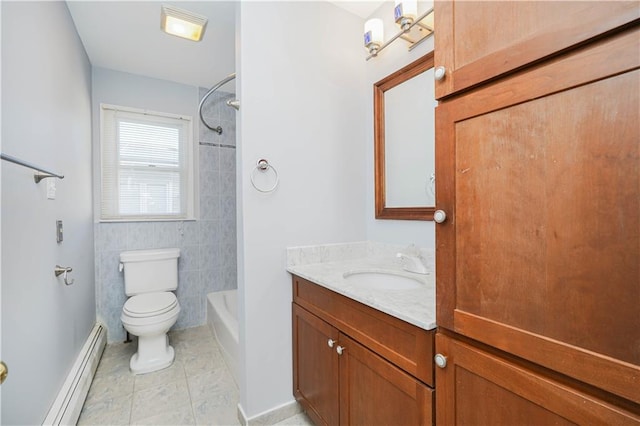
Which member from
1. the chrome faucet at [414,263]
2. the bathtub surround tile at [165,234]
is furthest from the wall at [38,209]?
the chrome faucet at [414,263]

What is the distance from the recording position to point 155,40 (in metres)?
2.08

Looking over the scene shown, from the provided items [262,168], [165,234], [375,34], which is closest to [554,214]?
[262,168]

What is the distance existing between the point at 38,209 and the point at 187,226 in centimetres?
147

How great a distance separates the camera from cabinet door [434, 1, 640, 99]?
1.67ft

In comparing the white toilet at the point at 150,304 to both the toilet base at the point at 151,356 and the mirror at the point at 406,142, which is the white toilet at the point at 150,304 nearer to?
the toilet base at the point at 151,356

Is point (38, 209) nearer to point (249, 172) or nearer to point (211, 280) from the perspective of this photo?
point (249, 172)

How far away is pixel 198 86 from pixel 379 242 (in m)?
2.38

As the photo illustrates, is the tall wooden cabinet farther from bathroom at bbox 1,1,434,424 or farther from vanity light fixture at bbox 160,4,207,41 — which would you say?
vanity light fixture at bbox 160,4,207,41

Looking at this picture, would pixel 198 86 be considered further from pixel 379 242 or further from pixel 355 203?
pixel 379 242

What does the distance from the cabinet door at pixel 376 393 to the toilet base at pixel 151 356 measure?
1.57 m

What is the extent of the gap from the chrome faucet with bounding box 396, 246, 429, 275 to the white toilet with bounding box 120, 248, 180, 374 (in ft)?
5.86

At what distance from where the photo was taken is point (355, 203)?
6.01 ft

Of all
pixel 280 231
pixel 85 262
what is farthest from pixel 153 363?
pixel 280 231

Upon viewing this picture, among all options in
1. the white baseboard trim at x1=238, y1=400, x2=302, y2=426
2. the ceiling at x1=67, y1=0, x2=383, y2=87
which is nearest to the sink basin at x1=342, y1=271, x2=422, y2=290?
the white baseboard trim at x1=238, y1=400, x2=302, y2=426
